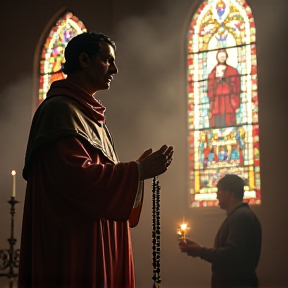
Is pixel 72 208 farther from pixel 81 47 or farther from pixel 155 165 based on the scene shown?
pixel 81 47

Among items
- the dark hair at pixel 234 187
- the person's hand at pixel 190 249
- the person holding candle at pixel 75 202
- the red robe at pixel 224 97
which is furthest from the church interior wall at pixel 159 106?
the person holding candle at pixel 75 202

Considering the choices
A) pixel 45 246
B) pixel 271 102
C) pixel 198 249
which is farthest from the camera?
pixel 271 102

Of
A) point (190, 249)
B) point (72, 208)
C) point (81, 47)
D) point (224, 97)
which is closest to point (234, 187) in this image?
point (190, 249)

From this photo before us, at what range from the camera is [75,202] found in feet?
7.59

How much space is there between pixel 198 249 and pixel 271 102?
2985 millimetres

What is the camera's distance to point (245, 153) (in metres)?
8.52

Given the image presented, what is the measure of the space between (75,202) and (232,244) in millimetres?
3431

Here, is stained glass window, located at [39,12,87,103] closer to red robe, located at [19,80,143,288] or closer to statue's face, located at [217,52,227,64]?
statue's face, located at [217,52,227,64]

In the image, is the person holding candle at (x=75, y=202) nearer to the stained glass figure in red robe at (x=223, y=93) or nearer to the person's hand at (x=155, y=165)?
the person's hand at (x=155, y=165)

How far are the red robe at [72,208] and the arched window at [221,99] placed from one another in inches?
235

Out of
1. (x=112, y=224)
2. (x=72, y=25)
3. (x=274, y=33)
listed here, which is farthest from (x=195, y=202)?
(x=112, y=224)

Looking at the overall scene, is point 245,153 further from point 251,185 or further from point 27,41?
point 27,41

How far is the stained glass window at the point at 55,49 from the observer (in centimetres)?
1011

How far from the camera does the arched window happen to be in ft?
28.1
